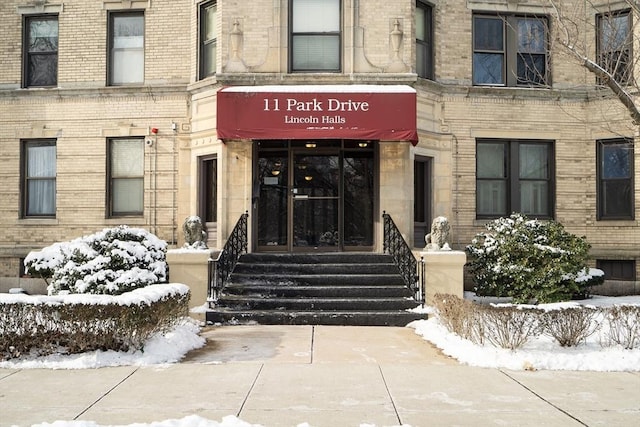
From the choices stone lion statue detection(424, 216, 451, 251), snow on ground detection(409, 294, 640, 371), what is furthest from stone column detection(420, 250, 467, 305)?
snow on ground detection(409, 294, 640, 371)

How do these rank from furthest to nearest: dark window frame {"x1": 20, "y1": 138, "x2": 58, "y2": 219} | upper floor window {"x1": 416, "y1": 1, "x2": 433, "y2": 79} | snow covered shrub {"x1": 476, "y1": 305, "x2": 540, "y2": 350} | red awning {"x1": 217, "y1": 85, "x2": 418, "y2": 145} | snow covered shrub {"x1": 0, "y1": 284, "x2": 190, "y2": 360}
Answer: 1. dark window frame {"x1": 20, "y1": 138, "x2": 58, "y2": 219}
2. upper floor window {"x1": 416, "y1": 1, "x2": 433, "y2": 79}
3. red awning {"x1": 217, "y1": 85, "x2": 418, "y2": 145}
4. snow covered shrub {"x1": 476, "y1": 305, "x2": 540, "y2": 350}
5. snow covered shrub {"x1": 0, "y1": 284, "x2": 190, "y2": 360}

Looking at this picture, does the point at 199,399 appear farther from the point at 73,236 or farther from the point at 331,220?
the point at 73,236

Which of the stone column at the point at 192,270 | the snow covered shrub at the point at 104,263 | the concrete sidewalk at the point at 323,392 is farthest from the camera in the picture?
the stone column at the point at 192,270

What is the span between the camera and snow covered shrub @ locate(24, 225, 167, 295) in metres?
10.7

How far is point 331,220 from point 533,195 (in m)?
5.34

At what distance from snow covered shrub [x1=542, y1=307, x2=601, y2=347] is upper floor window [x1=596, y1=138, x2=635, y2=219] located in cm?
785

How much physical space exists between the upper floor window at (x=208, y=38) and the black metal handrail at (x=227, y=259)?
12.6 ft

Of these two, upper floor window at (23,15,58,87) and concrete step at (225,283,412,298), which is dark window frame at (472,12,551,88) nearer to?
concrete step at (225,283,412,298)

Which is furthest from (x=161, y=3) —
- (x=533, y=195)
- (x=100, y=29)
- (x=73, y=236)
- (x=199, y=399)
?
(x=199, y=399)

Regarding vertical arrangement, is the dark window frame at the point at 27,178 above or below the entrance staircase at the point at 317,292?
above

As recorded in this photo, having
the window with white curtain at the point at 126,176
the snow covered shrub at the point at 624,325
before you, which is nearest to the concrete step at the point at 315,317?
the snow covered shrub at the point at 624,325

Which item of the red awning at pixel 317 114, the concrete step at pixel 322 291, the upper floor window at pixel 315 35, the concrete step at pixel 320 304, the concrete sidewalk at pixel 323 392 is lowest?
the concrete sidewalk at pixel 323 392

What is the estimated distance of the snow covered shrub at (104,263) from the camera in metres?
10.7

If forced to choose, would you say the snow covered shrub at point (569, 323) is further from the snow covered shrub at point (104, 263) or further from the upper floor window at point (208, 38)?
the upper floor window at point (208, 38)
